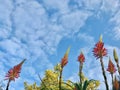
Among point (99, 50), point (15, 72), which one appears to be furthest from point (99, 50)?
point (15, 72)

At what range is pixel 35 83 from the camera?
109ft

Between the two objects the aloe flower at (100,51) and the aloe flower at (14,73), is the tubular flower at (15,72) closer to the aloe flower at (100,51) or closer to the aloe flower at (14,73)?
the aloe flower at (14,73)

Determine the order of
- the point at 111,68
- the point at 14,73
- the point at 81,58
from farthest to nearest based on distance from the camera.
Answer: the point at 81,58 < the point at 111,68 < the point at 14,73

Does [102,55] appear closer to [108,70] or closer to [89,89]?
[108,70]

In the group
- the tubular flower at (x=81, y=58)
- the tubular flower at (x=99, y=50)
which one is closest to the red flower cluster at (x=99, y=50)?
the tubular flower at (x=99, y=50)

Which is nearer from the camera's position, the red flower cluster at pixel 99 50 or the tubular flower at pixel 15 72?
the tubular flower at pixel 15 72

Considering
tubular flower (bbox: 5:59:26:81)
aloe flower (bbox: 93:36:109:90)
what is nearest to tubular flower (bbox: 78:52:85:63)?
aloe flower (bbox: 93:36:109:90)

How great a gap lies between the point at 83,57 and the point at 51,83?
15735mm

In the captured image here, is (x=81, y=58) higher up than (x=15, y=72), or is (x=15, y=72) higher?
(x=81, y=58)

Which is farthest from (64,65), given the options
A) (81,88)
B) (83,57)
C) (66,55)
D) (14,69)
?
(81,88)

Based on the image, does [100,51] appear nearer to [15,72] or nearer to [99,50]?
[99,50]

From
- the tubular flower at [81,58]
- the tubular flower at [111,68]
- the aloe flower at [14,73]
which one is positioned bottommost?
the aloe flower at [14,73]

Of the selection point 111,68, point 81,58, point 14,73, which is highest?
point 81,58

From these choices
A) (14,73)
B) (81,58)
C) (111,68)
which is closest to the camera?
(14,73)
